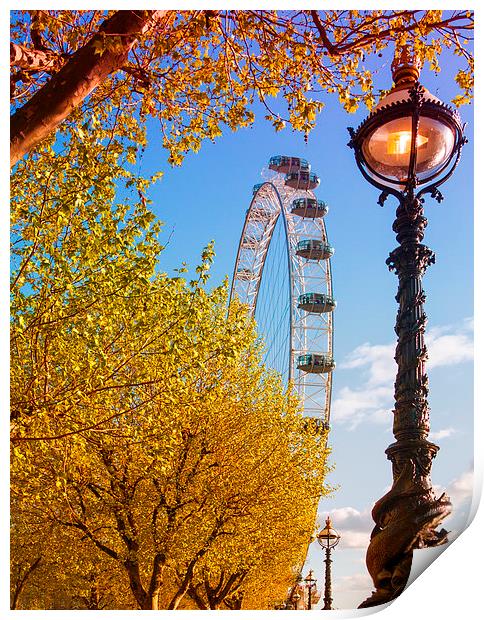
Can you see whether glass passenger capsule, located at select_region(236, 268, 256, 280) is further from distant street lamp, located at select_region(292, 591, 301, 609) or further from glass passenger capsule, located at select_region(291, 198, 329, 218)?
distant street lamp, located at select_region(292, 591, 301, 609)

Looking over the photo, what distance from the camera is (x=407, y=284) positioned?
3551mm

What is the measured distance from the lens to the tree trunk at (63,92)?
4.02m

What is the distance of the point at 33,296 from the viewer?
6348 mm

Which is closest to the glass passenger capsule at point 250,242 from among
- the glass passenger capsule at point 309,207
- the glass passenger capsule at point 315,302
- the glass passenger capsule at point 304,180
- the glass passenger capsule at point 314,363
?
the glass passenger capsule at point 309,207

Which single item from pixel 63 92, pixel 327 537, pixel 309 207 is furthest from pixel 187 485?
pixel 309 207

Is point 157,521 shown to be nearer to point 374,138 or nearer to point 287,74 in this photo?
point 287,74

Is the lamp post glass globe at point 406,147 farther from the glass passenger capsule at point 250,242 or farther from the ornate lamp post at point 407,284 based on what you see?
the glass passenger capsule at point 250,242

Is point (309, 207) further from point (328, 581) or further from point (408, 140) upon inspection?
point (408, 140)

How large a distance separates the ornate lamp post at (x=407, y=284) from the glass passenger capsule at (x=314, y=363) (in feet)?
85.0

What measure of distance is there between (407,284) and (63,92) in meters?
2.25

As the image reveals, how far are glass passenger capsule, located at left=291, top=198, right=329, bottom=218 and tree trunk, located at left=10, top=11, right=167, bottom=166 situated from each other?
1106 inches

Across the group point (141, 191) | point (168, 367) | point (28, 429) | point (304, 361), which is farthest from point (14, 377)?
point (304, 361)

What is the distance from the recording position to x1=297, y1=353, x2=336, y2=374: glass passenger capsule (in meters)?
29.9
